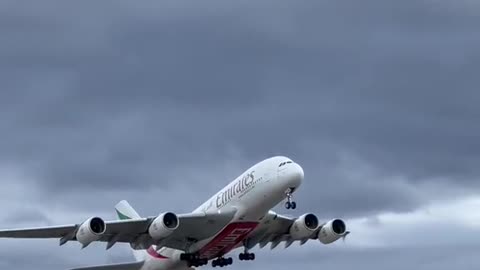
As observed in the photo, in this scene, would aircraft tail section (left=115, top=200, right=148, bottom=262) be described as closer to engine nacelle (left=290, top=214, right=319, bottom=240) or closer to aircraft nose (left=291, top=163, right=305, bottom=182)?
engine nacelle (left=290, top=214, right=319, bottom=240)

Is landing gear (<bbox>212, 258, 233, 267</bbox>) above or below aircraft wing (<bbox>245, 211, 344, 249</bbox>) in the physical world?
below

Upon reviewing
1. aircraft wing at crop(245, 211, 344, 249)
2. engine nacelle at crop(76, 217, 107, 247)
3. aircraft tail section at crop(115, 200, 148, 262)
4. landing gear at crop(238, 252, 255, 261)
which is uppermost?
aircraft tail section at crop(115, 200, 148, 262)

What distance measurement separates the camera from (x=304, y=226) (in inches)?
4102

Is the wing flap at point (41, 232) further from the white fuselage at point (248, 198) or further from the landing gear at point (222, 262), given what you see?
the landing gear at point (222, 262)

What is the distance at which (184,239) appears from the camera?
332 ft

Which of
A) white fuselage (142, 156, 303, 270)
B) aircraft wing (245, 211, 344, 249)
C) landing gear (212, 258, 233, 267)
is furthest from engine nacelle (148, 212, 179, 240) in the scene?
aircraft wing (245, 211, 344, 249)

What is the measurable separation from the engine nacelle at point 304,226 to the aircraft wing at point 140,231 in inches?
272

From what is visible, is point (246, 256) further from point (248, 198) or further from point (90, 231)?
point (90, 231)

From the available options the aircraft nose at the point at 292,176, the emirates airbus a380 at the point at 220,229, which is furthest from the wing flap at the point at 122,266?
the aircraft nose at the point at 292,176

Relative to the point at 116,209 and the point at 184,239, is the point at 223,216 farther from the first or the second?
the point at 116,209

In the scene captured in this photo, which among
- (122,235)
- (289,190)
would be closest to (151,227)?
(122,235)

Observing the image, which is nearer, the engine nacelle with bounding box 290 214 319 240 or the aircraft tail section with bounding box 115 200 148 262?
the engine nacelle with bounding box 290 214 319 240

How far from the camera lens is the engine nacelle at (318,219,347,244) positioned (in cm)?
10394

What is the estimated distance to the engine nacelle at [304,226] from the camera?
104m
